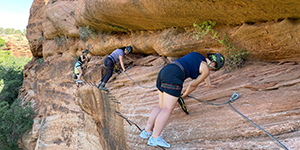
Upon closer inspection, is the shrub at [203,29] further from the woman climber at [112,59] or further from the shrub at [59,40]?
the shrub at [59,40]

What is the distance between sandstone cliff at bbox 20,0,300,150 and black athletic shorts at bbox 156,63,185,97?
958 mm

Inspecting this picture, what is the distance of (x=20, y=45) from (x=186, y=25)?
4970 centimetres

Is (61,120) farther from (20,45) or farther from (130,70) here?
(20,45)

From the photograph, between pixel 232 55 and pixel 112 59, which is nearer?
pixel 232 55

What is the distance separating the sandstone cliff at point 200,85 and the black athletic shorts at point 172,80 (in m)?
0.96

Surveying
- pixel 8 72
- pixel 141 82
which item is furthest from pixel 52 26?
pixel 8 72

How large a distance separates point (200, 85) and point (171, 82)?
1.77 m

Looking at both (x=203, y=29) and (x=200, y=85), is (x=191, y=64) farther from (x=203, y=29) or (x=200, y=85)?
(x=203, y=29)

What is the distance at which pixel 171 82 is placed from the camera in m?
3.08

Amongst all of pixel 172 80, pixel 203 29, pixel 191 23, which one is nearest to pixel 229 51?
pixel 203 29

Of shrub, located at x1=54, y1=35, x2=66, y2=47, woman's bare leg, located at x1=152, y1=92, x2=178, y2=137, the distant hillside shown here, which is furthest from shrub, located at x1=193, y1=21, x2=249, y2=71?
the distant hillside

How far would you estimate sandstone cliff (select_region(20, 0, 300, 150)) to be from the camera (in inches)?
123

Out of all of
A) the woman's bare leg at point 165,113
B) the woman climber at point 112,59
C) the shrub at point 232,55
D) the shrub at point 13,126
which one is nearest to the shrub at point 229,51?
the shrub at point 232,55

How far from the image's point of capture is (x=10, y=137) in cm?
1250
